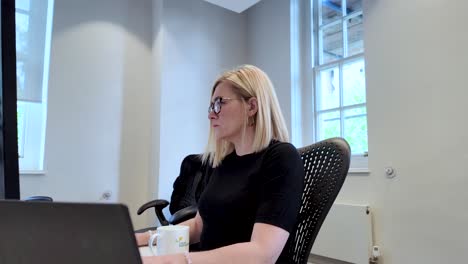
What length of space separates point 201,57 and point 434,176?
238 centimetres

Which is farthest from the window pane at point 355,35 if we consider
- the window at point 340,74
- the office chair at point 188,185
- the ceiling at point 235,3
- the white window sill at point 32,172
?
the white window sill at point 32,172

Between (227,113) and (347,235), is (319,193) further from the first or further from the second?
(347,235)

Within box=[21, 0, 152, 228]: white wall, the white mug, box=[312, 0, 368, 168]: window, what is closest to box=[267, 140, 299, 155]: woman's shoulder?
the white mug

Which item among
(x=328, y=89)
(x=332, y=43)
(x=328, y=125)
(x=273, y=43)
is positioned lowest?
(x=328, y=125)

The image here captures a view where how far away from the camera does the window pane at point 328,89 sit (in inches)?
117

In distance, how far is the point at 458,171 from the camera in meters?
2.01

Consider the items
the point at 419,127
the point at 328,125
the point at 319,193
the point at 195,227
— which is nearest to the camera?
the point at 319,193

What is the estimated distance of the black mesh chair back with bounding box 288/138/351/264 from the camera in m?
0.90

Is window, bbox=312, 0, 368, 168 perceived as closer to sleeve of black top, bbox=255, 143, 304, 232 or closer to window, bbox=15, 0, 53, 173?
sleeve of black top, bbox=255, 143, 304, 232

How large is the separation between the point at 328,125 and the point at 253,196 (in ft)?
7.27

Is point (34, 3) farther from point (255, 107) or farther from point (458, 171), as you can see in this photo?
point (458, 171)

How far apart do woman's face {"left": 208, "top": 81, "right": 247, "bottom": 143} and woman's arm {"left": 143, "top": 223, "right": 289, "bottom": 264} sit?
37 centimetres

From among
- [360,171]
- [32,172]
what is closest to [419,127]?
[360,171]

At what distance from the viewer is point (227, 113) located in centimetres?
112
